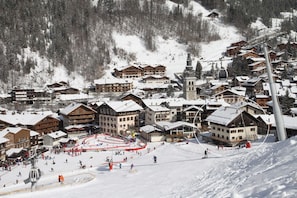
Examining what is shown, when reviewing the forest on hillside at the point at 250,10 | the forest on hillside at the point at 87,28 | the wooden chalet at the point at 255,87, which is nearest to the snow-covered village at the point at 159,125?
the wooden chalet at the point at 255,87

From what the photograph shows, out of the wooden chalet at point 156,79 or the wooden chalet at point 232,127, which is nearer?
the wooden chalet at point 232,127

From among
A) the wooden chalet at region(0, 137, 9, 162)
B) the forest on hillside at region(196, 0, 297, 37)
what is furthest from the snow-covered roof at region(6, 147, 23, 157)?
the forest on hillside at region(196, 0, 297, 37)

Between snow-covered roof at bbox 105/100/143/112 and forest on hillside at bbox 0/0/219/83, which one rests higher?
forest on hillside at bbox 0/0/219/83

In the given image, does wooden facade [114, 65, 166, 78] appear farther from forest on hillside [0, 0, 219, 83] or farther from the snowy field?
the snowy field

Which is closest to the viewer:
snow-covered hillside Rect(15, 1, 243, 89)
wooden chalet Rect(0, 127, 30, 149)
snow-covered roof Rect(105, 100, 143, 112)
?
wooden chalet Rect(0, 127, 30, 149)

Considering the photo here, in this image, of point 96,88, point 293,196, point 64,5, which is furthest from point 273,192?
point 64,5

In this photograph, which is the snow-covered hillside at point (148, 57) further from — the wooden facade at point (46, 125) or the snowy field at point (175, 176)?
the snowy field at point (175, 176)

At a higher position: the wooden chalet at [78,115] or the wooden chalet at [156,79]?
the wooden chalet at [156,79]
